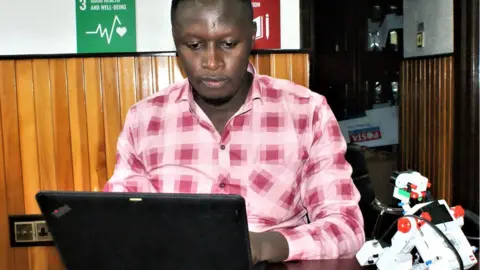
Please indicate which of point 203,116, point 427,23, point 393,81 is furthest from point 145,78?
point 393,81

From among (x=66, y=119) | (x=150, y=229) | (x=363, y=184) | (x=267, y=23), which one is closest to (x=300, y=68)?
(x=267, y=23)

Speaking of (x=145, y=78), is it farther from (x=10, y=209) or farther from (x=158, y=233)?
(x=158, y=233)

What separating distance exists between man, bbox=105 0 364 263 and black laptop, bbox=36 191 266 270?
373mm

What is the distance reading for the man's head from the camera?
1.15m

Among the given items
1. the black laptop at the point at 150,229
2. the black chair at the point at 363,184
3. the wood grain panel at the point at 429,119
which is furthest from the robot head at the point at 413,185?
the wood grain panel at the point at 429,119

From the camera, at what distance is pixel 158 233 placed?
2.36 ft

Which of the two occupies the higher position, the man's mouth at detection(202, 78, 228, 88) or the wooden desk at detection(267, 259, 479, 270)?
the man's mouth at detection(202, 78, 228, 88)

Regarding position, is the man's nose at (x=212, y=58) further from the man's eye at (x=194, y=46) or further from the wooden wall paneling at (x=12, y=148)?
the wooden wall paneling at (x=12, y=148)

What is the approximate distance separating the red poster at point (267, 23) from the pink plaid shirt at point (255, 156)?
72 centimetres

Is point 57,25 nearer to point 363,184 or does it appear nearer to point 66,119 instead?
point 66,119

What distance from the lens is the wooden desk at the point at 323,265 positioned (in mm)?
878

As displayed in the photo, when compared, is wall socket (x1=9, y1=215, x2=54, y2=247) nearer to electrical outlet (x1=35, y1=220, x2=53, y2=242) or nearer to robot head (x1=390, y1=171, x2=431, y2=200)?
electrical outlet (x1=35, y1=220, x2=53, y2=242)

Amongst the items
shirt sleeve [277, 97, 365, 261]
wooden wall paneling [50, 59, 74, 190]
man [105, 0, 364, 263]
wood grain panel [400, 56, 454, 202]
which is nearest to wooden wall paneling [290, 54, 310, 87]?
man [105, 0, 364, 263]

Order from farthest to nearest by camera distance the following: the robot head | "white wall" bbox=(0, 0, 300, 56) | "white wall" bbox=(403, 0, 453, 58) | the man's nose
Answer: "white wall" bbox=(403, 0, 453, 58), "white wall" bbox=(0, 0, 300, 56), the man's nose, the robot head
